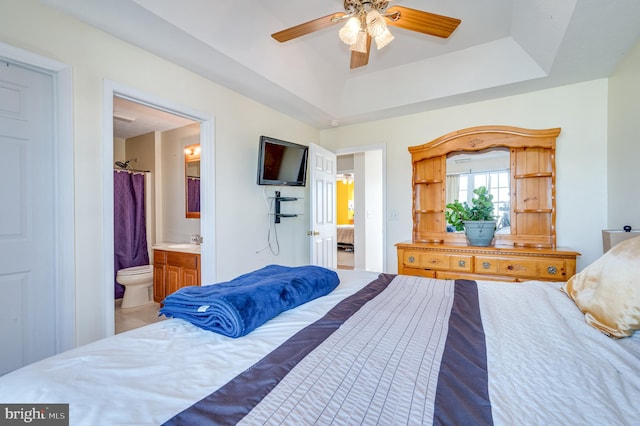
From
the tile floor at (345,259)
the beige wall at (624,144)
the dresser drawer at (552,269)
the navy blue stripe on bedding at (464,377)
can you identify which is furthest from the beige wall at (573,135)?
the tile floor at (345,259)

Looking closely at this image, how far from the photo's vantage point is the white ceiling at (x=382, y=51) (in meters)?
1.86

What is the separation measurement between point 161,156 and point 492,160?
439cm

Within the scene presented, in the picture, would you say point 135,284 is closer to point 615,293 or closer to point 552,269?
point 615,293

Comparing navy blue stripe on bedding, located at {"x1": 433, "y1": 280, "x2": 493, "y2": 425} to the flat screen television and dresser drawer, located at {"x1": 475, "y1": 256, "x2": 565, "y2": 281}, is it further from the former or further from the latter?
the flat screen television

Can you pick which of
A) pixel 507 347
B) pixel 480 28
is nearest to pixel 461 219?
pixel 480 28

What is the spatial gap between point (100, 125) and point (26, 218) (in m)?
0.70

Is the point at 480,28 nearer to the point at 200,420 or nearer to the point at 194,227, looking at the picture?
the point at 200,420

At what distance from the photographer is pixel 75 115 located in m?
1.82

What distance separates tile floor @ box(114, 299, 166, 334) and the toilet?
0.09m

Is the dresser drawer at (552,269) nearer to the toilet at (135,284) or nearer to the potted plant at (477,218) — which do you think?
the potted plant at (477,218)

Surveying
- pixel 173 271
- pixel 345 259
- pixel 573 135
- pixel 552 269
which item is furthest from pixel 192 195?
pixel 573 135

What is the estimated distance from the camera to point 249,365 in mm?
803

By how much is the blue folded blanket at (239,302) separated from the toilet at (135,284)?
2825 mm

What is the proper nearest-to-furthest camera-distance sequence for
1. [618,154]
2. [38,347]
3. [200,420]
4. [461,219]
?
[200,420] < [38,347] < [618,154] < [461,219]
